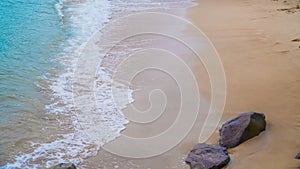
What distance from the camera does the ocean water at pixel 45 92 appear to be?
460 cm

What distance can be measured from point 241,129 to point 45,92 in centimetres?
345

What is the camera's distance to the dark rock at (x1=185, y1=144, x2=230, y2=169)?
3918mm

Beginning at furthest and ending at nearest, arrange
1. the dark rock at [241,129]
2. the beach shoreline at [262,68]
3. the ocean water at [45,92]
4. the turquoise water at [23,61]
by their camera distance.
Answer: the turquoise water at [23,61]
the ocean water at [45,92]
the dark rock at [241,129]
the beach shoreline at [262,68]

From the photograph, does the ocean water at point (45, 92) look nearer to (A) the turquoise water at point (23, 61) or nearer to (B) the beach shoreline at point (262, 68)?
(A) the turquoise water at point (23, 61)

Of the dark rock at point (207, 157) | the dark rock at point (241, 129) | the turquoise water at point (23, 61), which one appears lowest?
the dark rock at point (207, 157)

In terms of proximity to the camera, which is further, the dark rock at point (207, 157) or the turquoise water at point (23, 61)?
the turquoise water at point (23, 61)

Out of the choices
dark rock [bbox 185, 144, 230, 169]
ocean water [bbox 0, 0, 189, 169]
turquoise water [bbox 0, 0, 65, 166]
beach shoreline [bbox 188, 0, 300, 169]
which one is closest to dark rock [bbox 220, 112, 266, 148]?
beach shoreline [bbox 188, 0, 300, 169]

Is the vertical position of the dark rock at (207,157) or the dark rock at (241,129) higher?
the dark rock at (241,129)

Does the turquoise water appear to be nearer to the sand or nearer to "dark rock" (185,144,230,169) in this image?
the sand

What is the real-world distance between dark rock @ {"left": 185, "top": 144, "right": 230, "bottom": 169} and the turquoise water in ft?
7.08

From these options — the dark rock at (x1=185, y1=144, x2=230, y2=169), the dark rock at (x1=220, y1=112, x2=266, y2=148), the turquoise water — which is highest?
the turquoise water

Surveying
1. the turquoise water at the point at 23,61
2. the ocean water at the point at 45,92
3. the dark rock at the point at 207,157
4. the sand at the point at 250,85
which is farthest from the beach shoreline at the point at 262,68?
the turquoise water at the point at 23,61

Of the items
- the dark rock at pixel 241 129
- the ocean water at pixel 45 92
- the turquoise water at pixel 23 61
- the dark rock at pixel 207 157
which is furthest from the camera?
the turquoise water at pixel 23 61

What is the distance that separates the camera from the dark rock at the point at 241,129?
14.2ft
